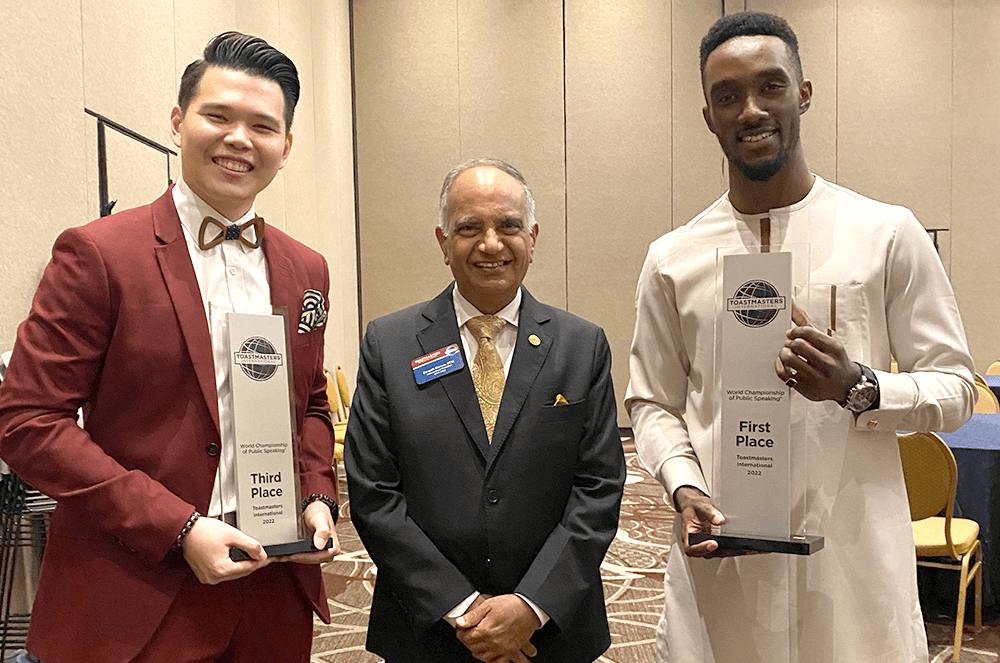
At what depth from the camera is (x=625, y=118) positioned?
940 cm

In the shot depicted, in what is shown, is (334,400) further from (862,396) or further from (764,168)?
(862,396)

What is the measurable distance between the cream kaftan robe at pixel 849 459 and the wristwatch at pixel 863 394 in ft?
0.09

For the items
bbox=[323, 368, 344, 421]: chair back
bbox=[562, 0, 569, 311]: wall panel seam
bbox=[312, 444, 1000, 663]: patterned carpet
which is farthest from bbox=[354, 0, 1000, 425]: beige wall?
bbox=[312, 444, 1000, 663]: patterned carpet

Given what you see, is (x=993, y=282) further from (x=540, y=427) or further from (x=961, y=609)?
(x=540, y=427)

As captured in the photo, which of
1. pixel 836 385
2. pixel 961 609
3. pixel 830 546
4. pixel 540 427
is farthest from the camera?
pixel 961 609

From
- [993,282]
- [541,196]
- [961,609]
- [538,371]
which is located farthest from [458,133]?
[538,371]

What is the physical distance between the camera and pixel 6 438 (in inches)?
54.3

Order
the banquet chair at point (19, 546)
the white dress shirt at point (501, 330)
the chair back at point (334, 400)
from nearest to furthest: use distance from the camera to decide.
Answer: the white dress shirt at point (501, 330) < the banquet chair at point (19, 546) < the chair back at point (334, 400)

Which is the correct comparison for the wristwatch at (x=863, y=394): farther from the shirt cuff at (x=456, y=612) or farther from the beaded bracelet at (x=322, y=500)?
the beaded bracelet at (x=322, y=500)

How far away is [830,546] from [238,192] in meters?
1.34

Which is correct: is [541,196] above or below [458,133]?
below

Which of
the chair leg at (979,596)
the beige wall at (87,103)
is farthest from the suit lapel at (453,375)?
the chair leg at (979,596)

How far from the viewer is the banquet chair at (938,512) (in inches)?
130

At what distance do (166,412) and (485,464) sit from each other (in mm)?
631
